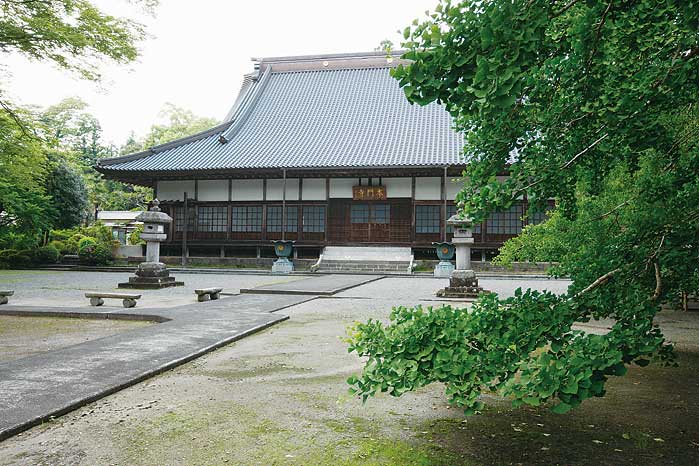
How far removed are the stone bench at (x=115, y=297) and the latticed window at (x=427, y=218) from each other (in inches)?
565

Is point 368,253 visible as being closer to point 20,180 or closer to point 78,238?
point 20,180

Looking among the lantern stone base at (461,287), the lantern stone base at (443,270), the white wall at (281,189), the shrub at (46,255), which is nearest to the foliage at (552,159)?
the lantern stone base at (461,287)

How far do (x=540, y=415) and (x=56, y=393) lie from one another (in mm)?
3311

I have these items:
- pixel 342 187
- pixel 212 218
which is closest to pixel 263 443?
pixel 342 187

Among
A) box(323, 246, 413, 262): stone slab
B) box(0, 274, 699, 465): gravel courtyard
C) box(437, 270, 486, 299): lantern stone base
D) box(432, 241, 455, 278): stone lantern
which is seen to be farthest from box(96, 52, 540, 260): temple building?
box(0, 274, 699, 465): gravel courtyard

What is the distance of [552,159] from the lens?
2.82 meters

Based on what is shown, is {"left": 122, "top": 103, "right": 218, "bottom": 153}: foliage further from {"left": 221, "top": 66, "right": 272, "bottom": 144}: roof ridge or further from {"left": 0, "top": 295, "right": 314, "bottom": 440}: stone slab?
{"left": 0, "top": 295, "right": 314, "bottom": 440}: stone slab

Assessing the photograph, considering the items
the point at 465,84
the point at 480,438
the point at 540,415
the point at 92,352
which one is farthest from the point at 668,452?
the point at 92,352

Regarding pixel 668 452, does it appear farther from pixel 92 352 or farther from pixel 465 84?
pixel 92 352

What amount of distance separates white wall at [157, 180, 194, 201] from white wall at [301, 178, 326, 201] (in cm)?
531

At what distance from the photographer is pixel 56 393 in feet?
11.6

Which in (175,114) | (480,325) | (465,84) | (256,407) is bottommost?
(256,407)

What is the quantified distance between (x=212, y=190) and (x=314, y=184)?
4.77 meters

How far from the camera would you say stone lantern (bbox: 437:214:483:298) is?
36.5ft
